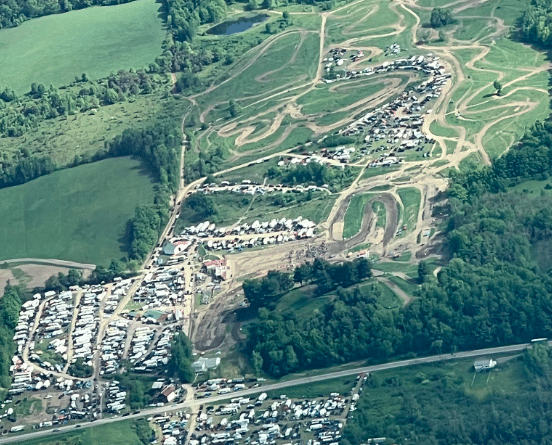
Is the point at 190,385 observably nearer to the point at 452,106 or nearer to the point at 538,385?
the point at 538,385

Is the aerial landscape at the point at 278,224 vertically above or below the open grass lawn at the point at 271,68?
below

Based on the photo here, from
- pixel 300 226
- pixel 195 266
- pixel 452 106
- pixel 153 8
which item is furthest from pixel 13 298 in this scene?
pixel 153 8

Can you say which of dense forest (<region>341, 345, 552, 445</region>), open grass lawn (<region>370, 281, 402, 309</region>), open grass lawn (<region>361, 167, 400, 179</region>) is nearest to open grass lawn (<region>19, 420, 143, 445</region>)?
dense forest (<region>341, 345, 552, 445</region>)

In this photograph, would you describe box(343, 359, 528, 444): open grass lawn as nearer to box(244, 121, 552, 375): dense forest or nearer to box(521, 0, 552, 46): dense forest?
box(244, 121, 552, 375): dense forest

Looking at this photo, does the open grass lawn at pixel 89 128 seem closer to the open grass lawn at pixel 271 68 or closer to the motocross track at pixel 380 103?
the open grass lawn at pixel 271 68

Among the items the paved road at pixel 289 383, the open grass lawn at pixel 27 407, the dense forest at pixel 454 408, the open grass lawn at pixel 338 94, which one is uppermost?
the open grass lawn at pixel 338 94

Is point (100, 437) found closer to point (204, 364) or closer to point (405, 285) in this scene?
point (204, 364)

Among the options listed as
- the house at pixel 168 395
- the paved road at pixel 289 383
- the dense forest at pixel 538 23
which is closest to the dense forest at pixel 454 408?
the paved road at pixel 289 383
